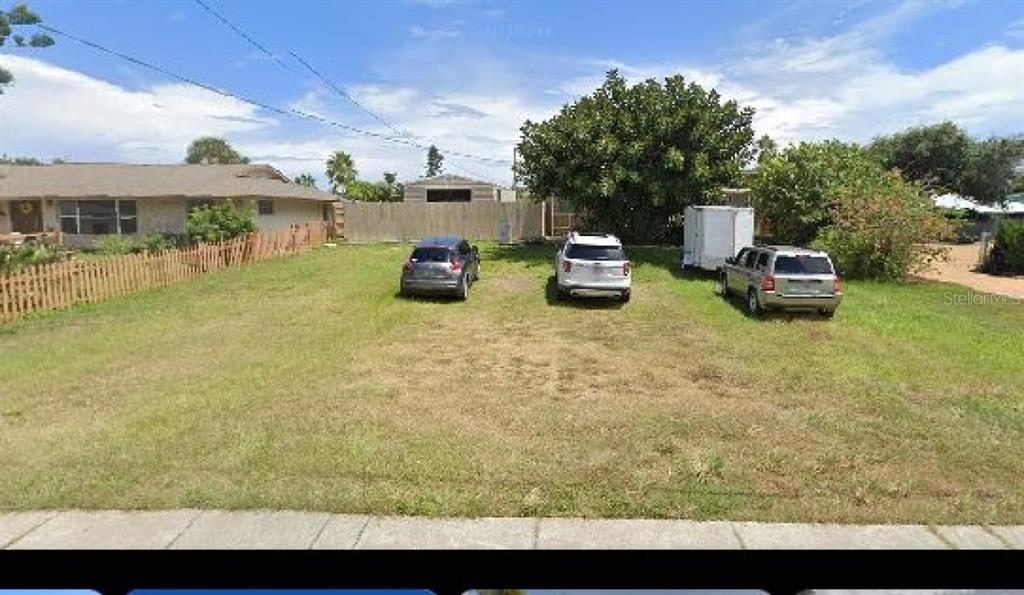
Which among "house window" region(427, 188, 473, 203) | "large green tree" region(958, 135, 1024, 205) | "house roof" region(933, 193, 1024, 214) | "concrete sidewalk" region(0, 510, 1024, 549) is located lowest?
"concrete sidewalk" region(0, 510, 1024, 549)

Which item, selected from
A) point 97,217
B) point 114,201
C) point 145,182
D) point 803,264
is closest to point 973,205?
point 803,264

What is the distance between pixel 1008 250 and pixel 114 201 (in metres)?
34.3

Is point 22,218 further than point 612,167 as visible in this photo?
Yes

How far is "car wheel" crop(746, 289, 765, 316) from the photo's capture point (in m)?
13.5

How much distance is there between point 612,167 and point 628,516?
53.9 ft

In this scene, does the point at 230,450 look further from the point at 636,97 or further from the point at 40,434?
the point at 636,97

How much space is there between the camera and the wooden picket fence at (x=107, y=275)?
1265cm

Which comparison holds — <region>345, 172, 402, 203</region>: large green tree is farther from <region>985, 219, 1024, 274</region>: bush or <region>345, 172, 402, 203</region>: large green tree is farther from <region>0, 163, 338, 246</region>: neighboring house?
<region>985, 219, 1024, 274</region>: bush

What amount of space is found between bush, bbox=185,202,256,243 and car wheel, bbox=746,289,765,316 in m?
16.3

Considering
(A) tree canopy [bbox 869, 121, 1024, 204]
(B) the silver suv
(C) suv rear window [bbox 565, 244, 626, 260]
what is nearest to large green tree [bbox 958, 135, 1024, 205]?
(A) tree canopy [bbox 869, 121, 1024, 204]

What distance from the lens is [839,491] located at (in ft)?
18.4

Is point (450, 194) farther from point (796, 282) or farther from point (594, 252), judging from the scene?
point (796, 282)

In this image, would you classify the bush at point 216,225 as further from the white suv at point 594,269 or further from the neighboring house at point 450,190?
the neighboring house at point 450,190

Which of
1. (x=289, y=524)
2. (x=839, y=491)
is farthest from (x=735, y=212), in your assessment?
(x=289, y=524)
